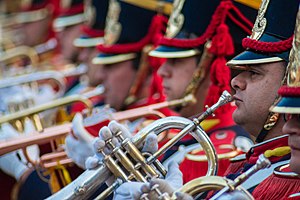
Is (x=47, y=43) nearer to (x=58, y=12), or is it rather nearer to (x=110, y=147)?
(x=58, y=12)

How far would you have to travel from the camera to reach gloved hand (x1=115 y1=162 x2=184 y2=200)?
3.34 meters

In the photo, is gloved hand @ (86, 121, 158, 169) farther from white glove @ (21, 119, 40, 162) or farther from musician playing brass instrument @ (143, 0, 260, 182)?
white glove @ (21, 119, 40, 162)

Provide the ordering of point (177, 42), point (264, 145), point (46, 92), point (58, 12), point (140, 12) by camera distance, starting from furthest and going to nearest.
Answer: point (58, 12)
point (46, 92)
point (140, 12)
point (177, 42)
point (264, 145)

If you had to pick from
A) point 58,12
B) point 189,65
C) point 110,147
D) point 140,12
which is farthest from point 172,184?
point 58,12

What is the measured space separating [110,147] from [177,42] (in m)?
1.47

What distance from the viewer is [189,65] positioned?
5281mm

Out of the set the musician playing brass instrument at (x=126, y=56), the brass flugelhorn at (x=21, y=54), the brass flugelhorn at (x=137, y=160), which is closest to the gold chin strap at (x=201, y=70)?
the musician playing brass instrument at (x=126, y=56)

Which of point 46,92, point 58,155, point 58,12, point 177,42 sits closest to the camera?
point 177,42

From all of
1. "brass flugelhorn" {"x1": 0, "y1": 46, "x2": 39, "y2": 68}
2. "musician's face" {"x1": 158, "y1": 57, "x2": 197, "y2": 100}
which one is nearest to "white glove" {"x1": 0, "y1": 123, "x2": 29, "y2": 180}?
"musician's face" {"x1": 158, "y1": 57, "x2": 197, "y2": 100}

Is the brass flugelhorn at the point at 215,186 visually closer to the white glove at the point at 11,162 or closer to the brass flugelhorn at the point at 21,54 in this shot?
the white glove at the point at 11,162

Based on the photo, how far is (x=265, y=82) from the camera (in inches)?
153

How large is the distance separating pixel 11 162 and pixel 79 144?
147 cm

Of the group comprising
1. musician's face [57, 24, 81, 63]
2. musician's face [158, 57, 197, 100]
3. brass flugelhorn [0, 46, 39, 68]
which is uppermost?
musician's face [158, 57, 197, 100]

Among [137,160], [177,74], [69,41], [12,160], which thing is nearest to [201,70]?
[177,74]
